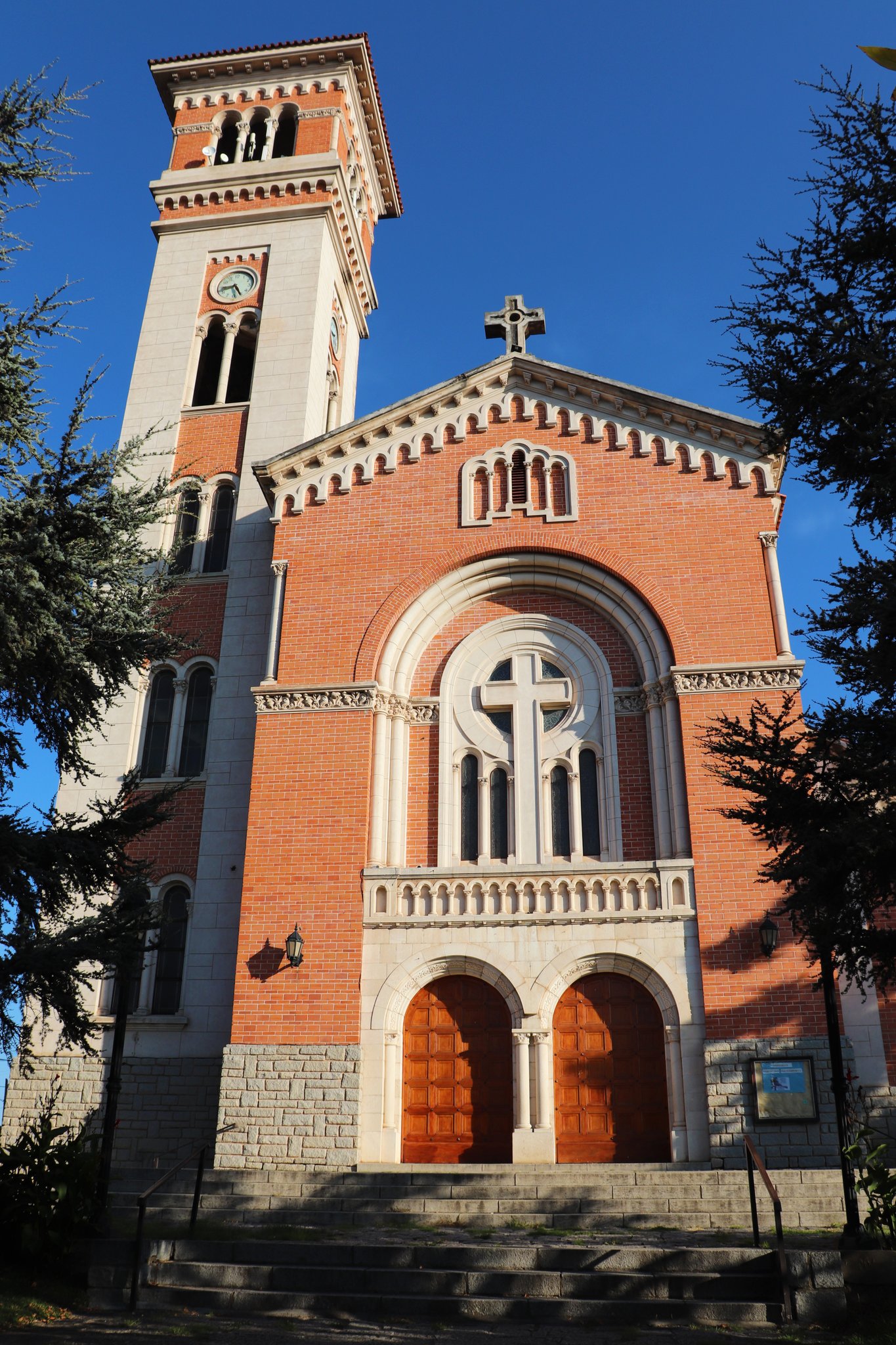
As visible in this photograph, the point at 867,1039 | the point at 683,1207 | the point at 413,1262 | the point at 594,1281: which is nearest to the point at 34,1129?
the point at 413,1262

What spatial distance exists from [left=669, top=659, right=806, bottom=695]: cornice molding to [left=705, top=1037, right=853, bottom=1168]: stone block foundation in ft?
17.3

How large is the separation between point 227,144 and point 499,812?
20499mm

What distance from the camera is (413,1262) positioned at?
10852mm

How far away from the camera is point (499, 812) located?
18672 mm

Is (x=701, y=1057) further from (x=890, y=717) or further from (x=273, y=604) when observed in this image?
(x=273, y=604)

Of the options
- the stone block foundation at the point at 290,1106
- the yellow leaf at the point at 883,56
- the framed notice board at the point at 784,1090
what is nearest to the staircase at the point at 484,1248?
the stone block foundation at the point at 290,1106

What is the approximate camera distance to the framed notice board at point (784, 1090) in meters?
15.0

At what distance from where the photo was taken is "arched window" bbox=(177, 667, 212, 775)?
2053 centimetres

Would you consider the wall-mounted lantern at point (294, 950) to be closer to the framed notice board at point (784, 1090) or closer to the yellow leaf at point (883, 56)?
the framed notice board at point (784, 1090)

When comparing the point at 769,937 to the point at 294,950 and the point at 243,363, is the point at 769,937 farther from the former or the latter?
the point at 243,363

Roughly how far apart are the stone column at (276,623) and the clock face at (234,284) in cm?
904

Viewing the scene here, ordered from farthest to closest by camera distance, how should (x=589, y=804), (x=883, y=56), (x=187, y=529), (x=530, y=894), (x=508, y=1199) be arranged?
1. (x=187, y=529)
2. (x=589, y=804)
3. (x=530, y=894)
4. (x=508, y=1199)
5. (x=883, y=56)

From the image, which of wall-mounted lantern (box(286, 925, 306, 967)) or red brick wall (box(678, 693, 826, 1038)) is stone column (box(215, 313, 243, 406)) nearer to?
wall-mounted lantern (box(286, 925, 306, 967))

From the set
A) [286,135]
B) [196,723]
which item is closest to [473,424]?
[196,723]
